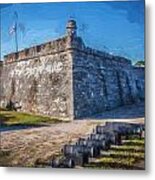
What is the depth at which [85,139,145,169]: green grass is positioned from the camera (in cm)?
221

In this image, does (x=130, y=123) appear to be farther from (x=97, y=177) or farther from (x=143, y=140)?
(x=97, y=177)

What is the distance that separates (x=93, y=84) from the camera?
7.50 ft

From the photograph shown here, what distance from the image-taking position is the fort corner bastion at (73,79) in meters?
2.28

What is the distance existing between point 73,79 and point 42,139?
31 centimetres

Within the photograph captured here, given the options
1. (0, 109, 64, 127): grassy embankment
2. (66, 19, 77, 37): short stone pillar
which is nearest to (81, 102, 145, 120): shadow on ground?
(0, 109, 64, 127): grassy embankment

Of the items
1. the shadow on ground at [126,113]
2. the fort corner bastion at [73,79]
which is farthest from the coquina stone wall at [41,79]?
the shadow on ground at [126,113]

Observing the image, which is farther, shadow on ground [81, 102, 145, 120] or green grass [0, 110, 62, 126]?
green grass [0, 110, 62, 126]

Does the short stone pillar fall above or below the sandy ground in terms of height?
above

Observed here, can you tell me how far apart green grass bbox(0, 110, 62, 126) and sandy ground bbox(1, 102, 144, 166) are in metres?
0.03

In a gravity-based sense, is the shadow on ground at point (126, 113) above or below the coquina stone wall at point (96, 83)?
below

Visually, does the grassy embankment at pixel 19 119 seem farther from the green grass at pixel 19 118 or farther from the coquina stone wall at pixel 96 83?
the coquina stone wall at pixel 96 83

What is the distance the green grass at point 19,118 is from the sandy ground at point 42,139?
0.03 m

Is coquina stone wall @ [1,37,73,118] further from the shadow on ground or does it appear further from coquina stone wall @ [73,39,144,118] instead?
the shadow on ground

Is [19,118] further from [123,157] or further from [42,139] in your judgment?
[123,157]
